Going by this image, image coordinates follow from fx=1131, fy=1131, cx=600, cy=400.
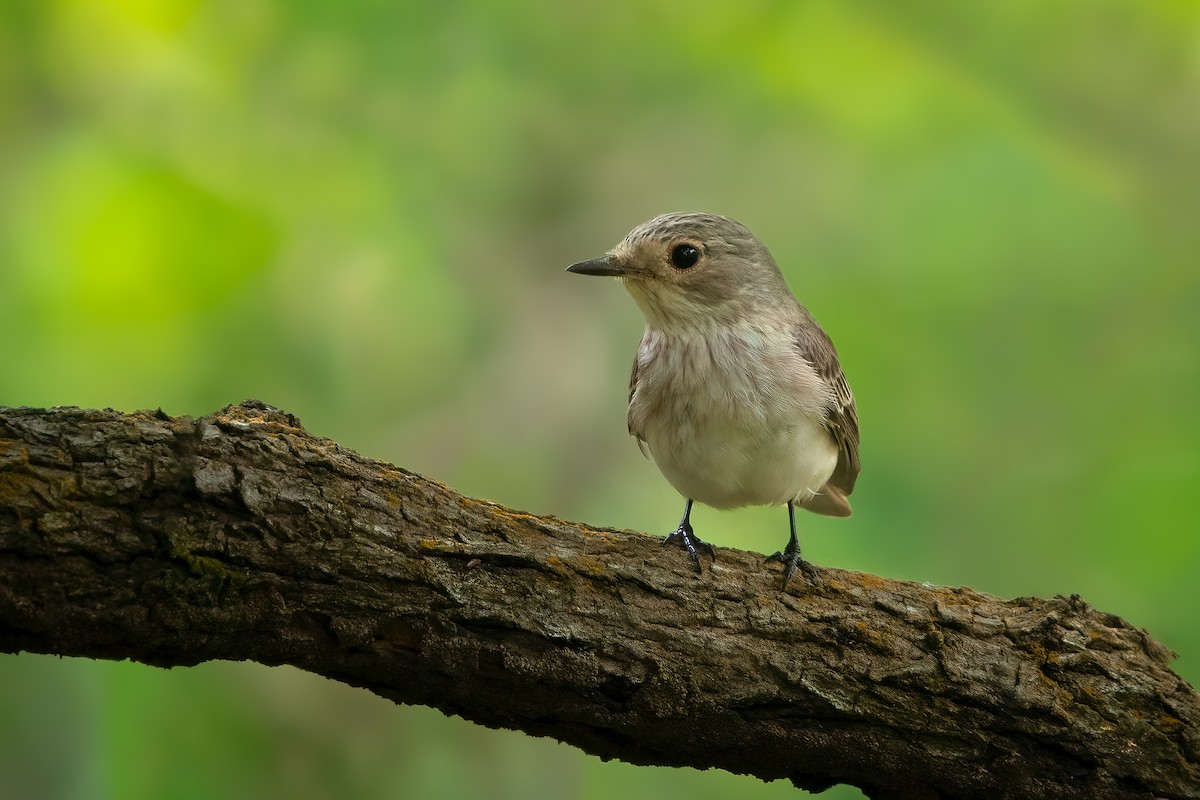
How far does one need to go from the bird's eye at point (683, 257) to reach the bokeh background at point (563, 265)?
48.3 inches

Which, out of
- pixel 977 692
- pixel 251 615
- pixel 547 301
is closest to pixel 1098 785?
pixel 977 692

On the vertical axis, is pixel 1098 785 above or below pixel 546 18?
below

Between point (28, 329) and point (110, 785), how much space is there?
161 centimetres

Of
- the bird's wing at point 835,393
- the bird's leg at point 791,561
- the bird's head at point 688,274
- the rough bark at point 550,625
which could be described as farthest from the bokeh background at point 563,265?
the rough bark at point 550,625

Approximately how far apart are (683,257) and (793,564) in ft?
3.68

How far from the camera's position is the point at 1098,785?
2.55m

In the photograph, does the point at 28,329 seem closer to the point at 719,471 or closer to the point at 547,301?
the point at 547,301

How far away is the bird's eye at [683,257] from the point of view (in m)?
3.54

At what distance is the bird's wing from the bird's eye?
42 centimetres

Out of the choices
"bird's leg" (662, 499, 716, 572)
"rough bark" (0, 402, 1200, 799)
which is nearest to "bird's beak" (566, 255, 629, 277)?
"bird's leg" (662, 499, 716, 572)

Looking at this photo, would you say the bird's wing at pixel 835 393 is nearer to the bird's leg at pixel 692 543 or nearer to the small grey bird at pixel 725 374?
the small grey bird at pixel 725 374

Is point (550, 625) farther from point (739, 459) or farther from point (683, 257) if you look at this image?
point (683, 257)

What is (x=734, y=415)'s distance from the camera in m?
3.30

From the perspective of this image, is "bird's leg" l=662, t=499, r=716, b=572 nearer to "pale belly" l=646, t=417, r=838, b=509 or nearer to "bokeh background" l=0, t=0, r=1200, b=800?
"pale belly" l=646, t=417, r=838, b=509
